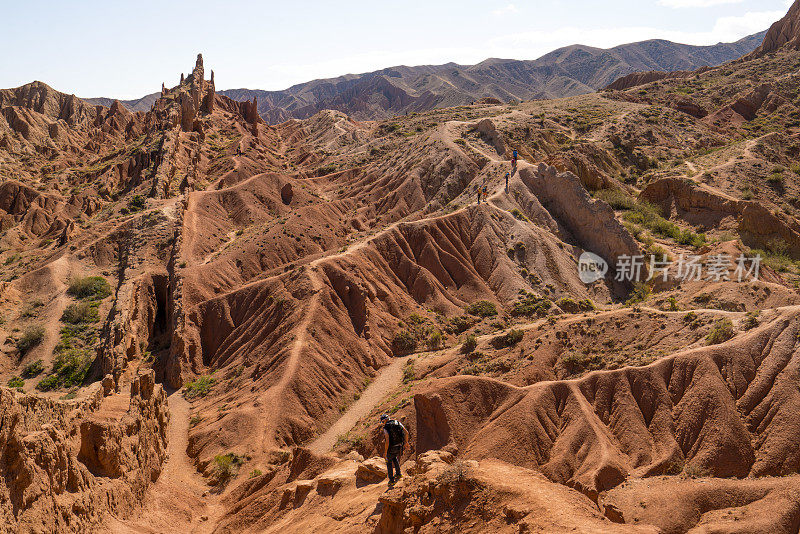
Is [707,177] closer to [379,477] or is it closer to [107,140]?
[379,477]

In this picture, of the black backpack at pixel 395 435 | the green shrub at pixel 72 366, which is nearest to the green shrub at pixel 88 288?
the green shrub at pixel 72 366

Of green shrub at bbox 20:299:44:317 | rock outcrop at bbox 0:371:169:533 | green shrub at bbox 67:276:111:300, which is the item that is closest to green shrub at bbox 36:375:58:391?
green shrub at bbox 20:299:44:317

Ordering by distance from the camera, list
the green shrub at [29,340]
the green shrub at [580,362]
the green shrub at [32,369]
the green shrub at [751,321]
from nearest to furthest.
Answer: the green shrub at [751,321]
the green shrub at [580,362]
the green shrub at [32,369]
the green shrub at [29,340]

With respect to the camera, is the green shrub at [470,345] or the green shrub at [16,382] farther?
the green shrub at [16,382]

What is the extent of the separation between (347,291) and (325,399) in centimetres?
1105

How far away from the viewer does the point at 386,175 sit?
80375 mm

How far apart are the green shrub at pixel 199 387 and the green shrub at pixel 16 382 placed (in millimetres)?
12271

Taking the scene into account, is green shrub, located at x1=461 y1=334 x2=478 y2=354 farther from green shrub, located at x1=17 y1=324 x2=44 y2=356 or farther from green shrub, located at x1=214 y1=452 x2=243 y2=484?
green shrub, located at x1=17 y1=324 x2=44 y2=356

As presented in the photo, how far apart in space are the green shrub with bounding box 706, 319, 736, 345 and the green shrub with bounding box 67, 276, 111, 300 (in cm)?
4903

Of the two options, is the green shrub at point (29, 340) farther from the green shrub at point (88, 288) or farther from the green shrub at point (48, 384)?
the green shrub at point (88, 288)

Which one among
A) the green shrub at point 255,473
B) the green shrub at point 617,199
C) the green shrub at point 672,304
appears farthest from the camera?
the green shrub at point 617,199

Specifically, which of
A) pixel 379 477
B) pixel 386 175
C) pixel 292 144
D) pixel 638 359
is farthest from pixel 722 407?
pixel 292 144

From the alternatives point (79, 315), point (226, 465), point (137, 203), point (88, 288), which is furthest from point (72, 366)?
point (137, 203)

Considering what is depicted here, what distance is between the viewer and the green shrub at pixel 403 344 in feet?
146
